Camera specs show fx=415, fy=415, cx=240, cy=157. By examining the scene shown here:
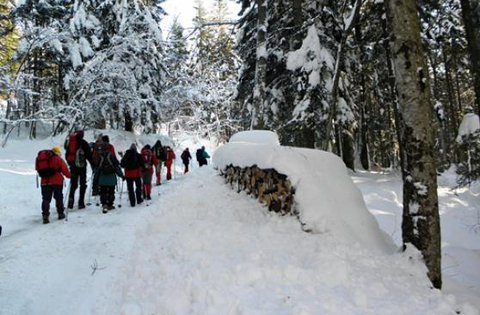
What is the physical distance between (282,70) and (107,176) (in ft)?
24.8

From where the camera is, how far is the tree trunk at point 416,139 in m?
4.86

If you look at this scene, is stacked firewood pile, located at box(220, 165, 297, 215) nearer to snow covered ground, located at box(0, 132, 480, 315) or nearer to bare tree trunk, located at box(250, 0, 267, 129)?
snow covered ground, located at box(0, 132, 480, 315)

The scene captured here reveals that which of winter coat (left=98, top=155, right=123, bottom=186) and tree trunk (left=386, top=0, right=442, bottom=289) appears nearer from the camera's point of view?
tree trunk (left=386, top=0, right=442, bottom=289)

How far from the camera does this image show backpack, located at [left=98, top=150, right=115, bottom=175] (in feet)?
34.6

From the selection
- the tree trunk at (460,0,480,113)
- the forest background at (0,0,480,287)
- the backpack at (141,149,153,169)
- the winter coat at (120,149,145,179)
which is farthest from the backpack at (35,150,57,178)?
the tree trunk at (460,0,480,113)

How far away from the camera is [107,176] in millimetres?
10516

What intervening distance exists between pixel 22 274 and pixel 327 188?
4.66m

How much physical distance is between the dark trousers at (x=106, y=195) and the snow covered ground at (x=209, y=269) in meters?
0.93

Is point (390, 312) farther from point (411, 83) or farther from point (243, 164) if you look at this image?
point (243, 164)

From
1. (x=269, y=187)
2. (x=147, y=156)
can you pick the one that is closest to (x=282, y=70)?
(x=147, y=156)

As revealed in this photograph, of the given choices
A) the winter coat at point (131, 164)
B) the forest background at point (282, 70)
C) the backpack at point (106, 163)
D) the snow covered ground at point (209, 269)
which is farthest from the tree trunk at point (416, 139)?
the winter coat at point (131, 164)

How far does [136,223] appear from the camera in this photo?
8.86 metres

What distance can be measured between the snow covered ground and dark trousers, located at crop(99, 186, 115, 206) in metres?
0.93

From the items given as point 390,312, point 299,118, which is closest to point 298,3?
point 299,118
